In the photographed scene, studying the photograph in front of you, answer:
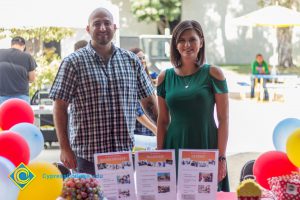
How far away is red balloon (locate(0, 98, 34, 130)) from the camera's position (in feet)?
10.3

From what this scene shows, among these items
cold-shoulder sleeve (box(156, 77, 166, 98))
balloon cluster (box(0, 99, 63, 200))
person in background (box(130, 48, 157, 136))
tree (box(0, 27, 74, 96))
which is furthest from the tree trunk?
balloon cluster (box(0, 99, 63, 200))

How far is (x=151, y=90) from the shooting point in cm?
313

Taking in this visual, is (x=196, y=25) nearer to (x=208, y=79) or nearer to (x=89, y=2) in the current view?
(x=208, y=79)

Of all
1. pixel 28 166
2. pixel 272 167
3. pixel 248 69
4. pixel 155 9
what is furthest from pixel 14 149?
pixel 248 69

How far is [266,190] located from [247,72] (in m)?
17.8

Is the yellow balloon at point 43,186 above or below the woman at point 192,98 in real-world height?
below

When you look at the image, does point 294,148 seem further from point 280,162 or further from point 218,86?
point 218,86

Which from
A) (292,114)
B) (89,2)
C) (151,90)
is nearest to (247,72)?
(292,114)

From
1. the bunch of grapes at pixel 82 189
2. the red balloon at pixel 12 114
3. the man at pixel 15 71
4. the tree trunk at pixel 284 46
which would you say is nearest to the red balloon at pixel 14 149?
the bunch of grapes at pixel 82 189

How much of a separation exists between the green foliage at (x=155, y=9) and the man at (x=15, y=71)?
46.3 feet

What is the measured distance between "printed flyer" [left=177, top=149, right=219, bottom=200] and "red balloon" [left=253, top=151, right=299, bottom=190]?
42 centimetres

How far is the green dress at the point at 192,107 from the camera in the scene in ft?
8.86

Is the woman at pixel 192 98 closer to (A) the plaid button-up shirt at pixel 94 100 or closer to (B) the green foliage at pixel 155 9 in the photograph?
(A) the plaid button-up shirt at pixel 94 100

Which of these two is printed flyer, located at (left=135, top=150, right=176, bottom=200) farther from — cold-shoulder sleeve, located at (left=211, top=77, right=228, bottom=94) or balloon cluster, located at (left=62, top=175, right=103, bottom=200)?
cold-shoulder sleeve, located at (left=211, top=77, right=228, bottom=94)
